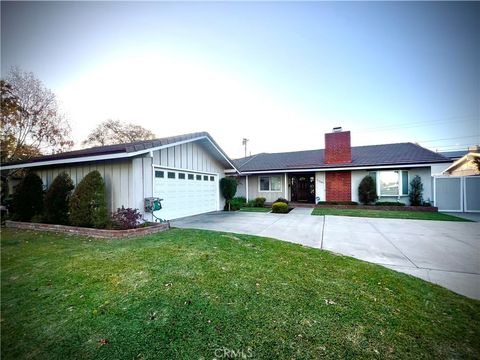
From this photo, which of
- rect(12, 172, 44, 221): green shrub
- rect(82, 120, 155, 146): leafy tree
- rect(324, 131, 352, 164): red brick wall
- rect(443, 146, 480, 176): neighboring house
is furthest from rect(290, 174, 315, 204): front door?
rect(82, 120, 155, 146): leafy tree

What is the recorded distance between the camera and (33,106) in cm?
1500

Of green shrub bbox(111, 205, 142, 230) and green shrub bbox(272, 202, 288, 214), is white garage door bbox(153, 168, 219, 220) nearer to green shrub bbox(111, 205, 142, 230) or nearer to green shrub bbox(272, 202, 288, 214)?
green shrub bbox(111, 205, 142, 230)

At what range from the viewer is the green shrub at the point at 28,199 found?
830cm

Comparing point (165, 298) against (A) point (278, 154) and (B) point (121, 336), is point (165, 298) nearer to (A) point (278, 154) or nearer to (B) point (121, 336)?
(B) point (121, 336)

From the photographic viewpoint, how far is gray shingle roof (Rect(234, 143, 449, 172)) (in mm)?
13070

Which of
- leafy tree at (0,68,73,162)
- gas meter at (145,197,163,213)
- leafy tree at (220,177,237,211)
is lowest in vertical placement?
gas meter at (145,197,163,213)

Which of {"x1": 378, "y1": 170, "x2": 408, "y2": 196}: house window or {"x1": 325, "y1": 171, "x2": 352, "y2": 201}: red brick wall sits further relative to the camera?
{"x1": 325, "y1": 171, "x2": 352, "y2": 201}: red brick wall

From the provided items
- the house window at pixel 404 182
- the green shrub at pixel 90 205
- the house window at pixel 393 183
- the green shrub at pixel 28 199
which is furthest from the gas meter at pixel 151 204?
the house window at pixel 404 182

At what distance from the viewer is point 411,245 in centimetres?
536

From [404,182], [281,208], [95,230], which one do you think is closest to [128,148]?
[95,230]

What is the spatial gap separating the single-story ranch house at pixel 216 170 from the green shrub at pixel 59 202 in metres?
0.91

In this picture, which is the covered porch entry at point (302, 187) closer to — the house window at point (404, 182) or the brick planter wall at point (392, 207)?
the brick planter wall at point (392, 207)

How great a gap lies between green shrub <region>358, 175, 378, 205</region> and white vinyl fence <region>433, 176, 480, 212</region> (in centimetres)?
328

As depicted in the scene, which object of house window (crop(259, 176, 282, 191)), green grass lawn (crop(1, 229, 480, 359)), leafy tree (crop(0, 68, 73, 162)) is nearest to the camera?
green grass lawn (crop(1, 229, 480, 359))
